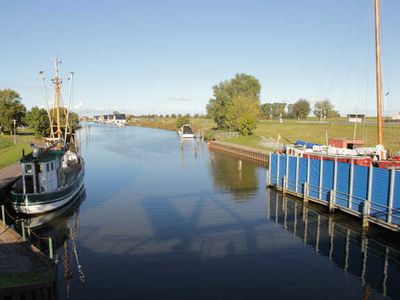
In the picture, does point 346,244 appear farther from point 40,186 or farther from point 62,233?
point 40,186

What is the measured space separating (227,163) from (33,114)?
64467 mm

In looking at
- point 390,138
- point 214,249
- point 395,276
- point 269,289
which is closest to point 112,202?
point 214,249

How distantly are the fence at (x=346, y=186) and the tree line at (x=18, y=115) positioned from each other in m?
66.6

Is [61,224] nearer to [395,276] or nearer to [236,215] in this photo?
[236,215]

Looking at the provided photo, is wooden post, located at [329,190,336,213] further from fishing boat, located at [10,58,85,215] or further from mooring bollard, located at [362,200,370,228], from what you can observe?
fishing boat, located at [10,58,85,215]

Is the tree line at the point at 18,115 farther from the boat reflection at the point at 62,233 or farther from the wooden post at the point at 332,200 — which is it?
Result: the wooden post at the point at 332,200

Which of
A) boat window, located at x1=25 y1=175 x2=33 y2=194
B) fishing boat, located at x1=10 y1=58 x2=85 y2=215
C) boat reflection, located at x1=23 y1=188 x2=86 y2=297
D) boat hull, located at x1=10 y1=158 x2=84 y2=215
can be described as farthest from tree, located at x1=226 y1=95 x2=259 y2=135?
boat window, located at x1=25 y1=175 x2=33 y2=194

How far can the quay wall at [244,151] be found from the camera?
64625 mm

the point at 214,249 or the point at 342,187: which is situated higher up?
the point at 342,187

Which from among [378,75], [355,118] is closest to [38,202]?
[378,75]

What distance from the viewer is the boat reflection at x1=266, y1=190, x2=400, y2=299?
19.8 m

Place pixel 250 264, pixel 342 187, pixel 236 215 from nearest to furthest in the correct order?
pixel 250 264
pixel 342 187
pixel 236 215

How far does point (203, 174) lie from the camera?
5412 centimetres

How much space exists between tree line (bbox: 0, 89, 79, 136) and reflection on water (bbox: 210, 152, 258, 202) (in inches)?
1788
